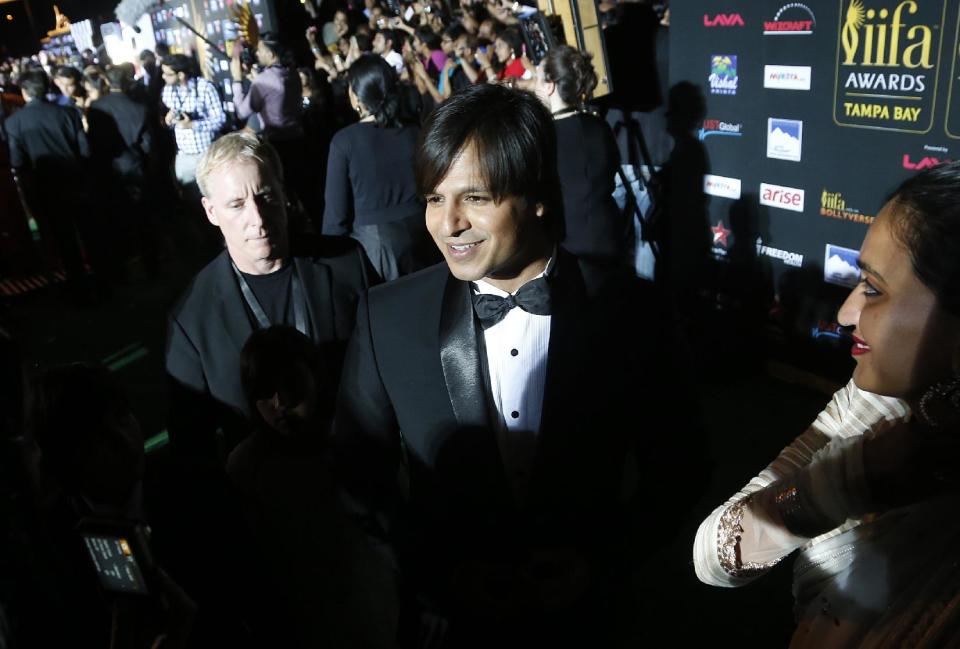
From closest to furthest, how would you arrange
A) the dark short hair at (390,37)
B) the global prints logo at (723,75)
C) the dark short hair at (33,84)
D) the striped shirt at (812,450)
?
1. the striped shirt at (812,450)
2. the global prints logo at (723,75)
3. the dark short hair at (33,84)
4. the dark short hair at (390,37)

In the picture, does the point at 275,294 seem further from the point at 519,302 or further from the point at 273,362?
the point at 519,302

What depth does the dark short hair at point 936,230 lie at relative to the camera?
114 centimetres

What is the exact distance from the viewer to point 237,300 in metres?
2.44

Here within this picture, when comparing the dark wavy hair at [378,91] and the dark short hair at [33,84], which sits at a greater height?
the dark short hair at [33,84]

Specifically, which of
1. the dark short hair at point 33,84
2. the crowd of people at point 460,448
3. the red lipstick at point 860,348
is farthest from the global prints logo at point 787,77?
the dark short hair at point 33,84

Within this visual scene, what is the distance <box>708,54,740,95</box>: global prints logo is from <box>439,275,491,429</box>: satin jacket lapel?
3.47 metres

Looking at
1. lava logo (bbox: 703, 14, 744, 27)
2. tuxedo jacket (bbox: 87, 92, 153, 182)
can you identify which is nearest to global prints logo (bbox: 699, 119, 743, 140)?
lava logo (bbox: 703, 14, 744, 27)

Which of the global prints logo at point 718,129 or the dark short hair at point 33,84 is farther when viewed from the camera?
the dark short hair at point 33,84

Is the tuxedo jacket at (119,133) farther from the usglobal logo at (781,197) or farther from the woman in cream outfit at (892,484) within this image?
the woman in cream outfit at (892,484)

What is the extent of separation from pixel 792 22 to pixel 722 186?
3.36ft

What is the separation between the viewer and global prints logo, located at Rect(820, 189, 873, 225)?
13.3ft

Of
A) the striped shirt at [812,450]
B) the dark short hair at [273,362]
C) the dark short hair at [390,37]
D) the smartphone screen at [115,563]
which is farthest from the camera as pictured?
the dark short hair at [390,37]

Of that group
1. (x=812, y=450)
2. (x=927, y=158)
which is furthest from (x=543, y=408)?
(x=927, y=158)

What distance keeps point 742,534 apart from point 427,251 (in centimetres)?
313
